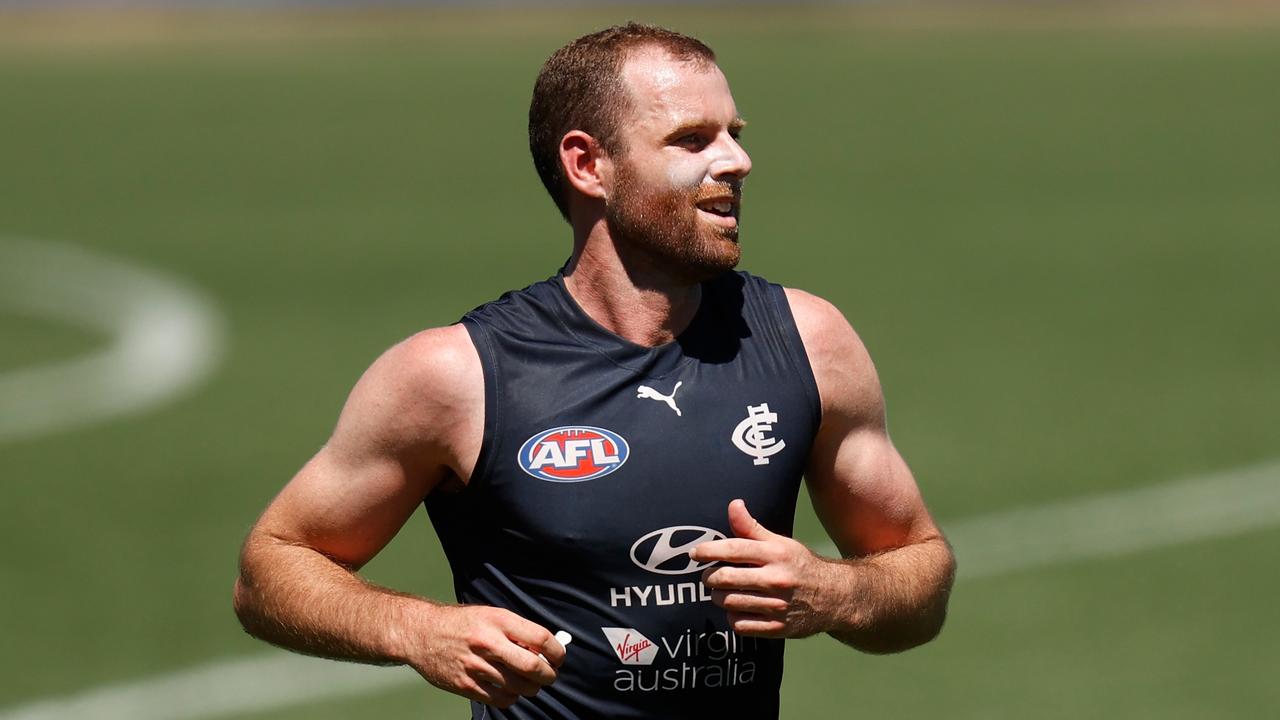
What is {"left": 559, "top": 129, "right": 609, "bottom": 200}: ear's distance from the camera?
5828 mm

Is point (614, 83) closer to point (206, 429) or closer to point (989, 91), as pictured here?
point (206, 429)

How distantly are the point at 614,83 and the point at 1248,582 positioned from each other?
9159 millimetres

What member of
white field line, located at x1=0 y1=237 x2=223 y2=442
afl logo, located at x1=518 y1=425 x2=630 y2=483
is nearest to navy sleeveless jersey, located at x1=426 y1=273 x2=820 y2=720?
afl logo, located at x1=518 y1=425 x2=630 y2=483

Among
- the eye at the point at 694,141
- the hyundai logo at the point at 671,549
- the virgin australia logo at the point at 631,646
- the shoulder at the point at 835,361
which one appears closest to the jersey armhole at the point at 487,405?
the hyundai logo at the point at 671,549

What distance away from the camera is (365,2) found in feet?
164

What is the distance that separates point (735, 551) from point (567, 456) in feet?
2.21

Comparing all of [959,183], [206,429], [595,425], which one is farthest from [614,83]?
[959,183]

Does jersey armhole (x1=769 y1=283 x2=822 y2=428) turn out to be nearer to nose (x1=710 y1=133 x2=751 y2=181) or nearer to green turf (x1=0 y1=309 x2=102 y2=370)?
nose (x1=710 y1=133 x2=751 y2=181)

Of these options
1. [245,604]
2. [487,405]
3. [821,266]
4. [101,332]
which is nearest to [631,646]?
[487,405]

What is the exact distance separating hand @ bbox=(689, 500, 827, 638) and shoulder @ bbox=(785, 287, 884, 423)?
0.62 m

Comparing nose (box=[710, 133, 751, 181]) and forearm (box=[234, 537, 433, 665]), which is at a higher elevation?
nose (box=[710, 133, 751, 181])

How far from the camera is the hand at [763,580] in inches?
208

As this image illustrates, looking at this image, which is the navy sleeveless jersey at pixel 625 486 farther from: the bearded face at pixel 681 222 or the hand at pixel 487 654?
the hand at pixel 487 654

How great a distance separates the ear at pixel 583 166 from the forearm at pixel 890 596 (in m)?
1.32
